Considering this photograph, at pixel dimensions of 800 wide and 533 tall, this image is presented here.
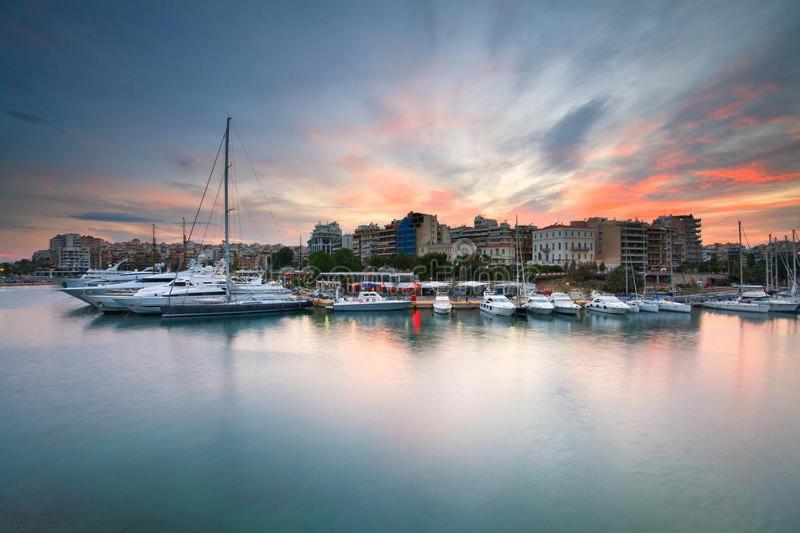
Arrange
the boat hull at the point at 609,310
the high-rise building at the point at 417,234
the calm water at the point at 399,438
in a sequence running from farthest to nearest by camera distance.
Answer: the high-rise building at the point at 417,234, the boat hull at the point at 609,310, the calm water at the point at 399,438

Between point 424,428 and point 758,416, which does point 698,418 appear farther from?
point 424,428

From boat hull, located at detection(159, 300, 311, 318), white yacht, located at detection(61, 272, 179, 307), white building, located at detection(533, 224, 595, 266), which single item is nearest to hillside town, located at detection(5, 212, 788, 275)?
white building, located at detection(533, 224, 595, 266)

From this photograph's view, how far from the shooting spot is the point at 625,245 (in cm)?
8225

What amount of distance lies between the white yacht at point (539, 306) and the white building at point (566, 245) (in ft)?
132

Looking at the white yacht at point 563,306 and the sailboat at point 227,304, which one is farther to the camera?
the white yacht at point 563,306

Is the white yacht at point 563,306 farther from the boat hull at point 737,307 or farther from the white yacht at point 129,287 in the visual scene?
the white yacht at point 129,287

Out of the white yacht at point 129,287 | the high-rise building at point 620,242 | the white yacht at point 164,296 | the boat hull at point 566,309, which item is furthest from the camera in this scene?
the high-rise building at point 620,242

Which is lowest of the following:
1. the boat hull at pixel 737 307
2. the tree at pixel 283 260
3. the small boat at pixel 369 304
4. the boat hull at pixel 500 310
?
the boat hull at pixel 737 307

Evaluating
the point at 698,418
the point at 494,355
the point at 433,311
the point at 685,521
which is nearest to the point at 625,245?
the point at 433,311

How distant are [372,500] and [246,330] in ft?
81.7

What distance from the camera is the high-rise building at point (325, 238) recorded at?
122750 mm

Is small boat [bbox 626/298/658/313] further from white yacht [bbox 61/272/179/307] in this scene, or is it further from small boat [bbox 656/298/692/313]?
white yacht [bbox 61/272/179/307]

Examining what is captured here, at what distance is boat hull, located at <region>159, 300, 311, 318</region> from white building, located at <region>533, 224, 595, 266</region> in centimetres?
5230

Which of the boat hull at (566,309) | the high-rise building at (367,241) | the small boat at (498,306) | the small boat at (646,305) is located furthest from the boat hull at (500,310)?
the high-rise building at (367,241)
